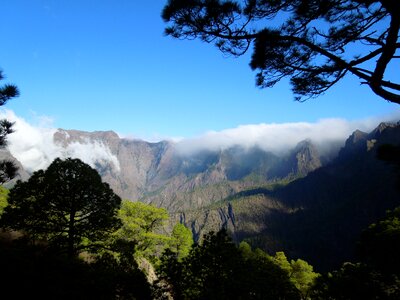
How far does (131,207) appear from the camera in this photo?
105 ft

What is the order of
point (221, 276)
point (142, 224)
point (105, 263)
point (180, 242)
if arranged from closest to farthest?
point (221, 276), point (105, 263), point (142, 224), point (180, 242)

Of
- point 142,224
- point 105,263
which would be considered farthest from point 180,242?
point 105,263

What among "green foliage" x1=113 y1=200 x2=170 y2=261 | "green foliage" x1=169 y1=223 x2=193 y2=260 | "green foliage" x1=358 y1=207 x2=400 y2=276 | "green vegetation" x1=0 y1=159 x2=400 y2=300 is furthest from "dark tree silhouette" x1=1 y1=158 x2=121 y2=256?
"green foliage" x1=169 y1=223 x2=193 y2=260

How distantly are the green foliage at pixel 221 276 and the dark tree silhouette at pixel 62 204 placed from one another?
20.7 feet

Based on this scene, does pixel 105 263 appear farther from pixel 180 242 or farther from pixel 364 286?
pixel 180 242

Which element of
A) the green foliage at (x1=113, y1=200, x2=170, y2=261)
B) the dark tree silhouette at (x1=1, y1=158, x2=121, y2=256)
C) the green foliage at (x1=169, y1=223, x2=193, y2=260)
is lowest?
the green foliage at (x1=169, y1=223, x2=193, y2=260)

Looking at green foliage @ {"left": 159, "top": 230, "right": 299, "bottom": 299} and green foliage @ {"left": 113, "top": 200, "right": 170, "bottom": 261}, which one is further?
green foliage @ {"left": 113, "top": 200, "right": 170, "bottom": 261}

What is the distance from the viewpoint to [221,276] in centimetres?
1393

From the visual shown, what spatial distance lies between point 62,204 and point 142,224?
520 inches

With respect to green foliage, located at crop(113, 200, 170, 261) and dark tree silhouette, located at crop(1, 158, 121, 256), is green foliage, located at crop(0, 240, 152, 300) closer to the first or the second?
dark tree silhouette, located at crop(1, 158, 121, 256)

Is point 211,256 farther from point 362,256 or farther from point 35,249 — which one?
point 362,256

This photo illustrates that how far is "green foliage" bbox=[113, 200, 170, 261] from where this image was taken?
30.3 m

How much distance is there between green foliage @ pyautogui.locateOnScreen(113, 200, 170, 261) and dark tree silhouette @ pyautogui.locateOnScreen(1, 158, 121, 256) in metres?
10.2

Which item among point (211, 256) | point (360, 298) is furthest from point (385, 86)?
point (360, 298)
